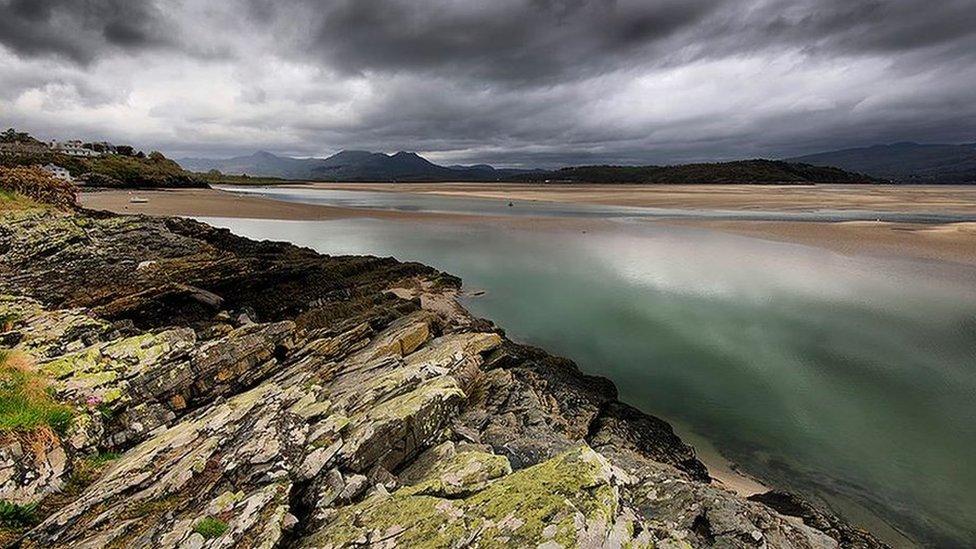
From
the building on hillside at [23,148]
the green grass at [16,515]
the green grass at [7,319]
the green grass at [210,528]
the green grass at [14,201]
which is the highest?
the building on hillside at [23,148]

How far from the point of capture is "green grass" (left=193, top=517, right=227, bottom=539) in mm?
6375

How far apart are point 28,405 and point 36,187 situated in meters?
36.9

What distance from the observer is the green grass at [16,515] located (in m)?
7.02

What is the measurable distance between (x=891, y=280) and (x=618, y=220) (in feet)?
121

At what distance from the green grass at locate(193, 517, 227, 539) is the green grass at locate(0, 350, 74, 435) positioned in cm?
476

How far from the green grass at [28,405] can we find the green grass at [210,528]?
4763 mm

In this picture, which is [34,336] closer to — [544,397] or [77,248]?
[77,248]

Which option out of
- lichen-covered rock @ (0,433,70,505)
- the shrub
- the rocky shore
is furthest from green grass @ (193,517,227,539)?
the shrub

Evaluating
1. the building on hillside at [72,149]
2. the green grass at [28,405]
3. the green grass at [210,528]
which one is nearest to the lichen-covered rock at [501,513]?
the green grass at [210,528]

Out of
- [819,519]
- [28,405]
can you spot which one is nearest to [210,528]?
[28,405]

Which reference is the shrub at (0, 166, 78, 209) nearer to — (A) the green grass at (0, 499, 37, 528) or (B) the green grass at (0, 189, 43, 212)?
(B) the green grass at (0, 189, 43, 212)

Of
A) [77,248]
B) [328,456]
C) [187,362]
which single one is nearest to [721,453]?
[328,456]

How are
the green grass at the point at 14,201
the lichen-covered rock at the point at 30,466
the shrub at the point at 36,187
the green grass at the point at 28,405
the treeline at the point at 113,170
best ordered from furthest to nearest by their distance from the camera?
the treeline at the point at 113,170 < the shrub at the point at 36,187 < the green grass at the point at 14,201 < the green grass at the point at 28,405 < the lichen-covered rock at the point at 30,466

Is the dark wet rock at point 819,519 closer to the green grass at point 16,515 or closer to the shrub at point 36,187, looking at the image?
the green grass at point 16,515
